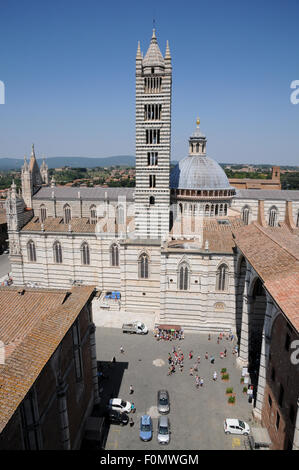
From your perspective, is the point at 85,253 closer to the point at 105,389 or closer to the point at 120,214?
the point at 120,214

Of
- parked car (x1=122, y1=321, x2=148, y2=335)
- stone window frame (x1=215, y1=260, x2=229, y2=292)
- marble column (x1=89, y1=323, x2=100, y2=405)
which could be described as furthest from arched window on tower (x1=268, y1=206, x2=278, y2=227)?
marble column (x1=89, y1=323, x2=100, y2=405)

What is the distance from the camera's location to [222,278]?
99.4 ft

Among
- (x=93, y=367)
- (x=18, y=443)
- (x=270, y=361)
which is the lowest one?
(x=93, y=367)

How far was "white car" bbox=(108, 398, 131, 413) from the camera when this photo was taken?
68.8 ft

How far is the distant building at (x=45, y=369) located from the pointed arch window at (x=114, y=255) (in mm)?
17776

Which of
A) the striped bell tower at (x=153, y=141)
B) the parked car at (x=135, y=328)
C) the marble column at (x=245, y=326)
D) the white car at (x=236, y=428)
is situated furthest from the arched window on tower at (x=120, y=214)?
the white car at (x=236, y=428)

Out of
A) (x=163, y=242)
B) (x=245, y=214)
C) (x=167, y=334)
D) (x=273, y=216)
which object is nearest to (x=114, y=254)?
(x=163, y=242)

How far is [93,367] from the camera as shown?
2078 cm

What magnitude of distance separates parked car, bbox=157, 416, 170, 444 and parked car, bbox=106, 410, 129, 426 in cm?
227

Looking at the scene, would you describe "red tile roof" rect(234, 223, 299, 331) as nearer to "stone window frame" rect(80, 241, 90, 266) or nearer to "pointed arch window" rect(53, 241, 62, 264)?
"stone window frame" rect(80, 241, 90, 266)
